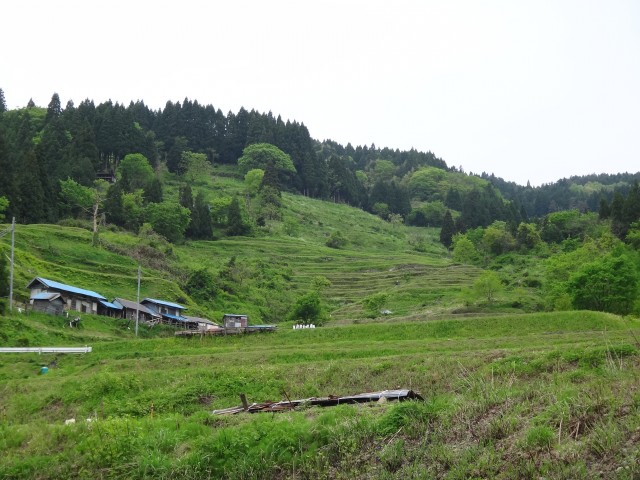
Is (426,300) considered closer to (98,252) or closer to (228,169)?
(98,252)

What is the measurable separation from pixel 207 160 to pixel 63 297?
88.0 metres

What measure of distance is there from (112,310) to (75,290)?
3636 mm

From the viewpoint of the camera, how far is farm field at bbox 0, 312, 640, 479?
31.7ft

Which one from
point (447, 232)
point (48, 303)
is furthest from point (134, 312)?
point (447, 232)

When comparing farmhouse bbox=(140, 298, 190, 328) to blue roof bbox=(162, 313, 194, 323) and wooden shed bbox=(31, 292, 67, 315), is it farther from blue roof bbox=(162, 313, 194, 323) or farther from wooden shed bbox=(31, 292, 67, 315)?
wooden shed bbox=(31, 292, 67, 315)

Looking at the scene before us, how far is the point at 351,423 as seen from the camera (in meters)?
11.7

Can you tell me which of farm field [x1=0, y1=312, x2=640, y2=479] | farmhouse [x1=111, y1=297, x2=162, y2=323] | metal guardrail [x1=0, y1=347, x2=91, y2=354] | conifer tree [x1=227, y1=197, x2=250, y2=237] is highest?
conifer tree [x1=227, y1=197, x2=250, y2=237]

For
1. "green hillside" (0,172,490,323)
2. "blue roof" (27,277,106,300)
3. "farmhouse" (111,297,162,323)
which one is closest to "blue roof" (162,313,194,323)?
"farmhouse" (111,297,162,323)

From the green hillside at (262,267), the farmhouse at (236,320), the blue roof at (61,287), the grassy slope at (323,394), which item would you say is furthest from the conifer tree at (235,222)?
the blue roof at (61,287)

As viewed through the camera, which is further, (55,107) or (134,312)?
(55,107)

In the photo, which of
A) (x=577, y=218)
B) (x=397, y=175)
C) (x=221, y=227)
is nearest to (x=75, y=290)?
(x=221, y=227)

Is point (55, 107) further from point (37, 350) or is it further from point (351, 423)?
point (351, 423)

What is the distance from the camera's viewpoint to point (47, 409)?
71.8ft

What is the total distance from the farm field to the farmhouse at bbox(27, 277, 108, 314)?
54.6 ft
